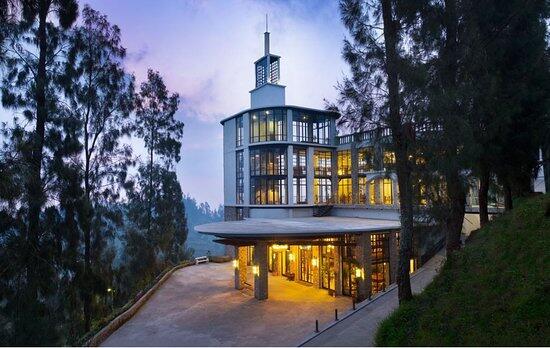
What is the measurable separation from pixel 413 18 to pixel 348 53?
2302mm

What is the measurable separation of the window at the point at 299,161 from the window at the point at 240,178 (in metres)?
4.72

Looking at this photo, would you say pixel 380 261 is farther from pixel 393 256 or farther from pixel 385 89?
pixel 385 89

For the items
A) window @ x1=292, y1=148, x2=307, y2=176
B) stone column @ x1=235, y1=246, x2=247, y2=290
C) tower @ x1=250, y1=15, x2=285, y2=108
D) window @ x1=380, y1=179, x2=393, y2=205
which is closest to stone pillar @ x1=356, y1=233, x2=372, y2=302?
stone column @ x1=235, y1=246, x2=247, y2=290

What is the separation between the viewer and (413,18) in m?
10.6

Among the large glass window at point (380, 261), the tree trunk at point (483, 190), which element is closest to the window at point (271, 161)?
the large glass window at point (380, 261)

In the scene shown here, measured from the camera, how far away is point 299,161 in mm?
29156

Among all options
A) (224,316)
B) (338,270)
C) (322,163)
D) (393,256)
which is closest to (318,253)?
(338,270)

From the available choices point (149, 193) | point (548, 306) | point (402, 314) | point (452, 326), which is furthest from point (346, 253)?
point (149, 193)

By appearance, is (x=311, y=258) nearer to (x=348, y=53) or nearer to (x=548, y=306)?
(x=348, y=53)

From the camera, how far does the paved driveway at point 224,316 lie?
12734 mm

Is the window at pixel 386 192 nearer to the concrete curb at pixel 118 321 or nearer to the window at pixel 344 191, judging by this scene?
the window at pixel 344 191

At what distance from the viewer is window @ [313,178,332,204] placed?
29984 mm

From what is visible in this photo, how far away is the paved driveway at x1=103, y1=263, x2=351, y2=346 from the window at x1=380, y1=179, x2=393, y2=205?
11011 mm

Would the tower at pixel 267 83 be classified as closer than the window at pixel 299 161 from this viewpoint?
No
